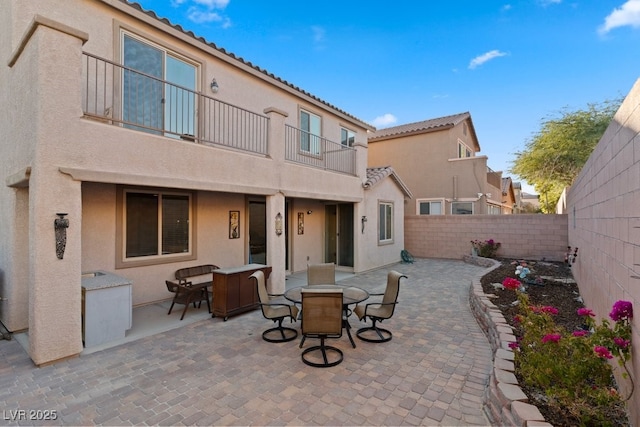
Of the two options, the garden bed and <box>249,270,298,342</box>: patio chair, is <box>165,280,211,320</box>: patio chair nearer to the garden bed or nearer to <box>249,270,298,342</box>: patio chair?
<box>249,270,298,342</box>: patio chair

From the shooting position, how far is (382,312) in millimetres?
5762

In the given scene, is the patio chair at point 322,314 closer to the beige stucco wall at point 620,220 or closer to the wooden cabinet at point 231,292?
the wooden cabinet at point 231,292

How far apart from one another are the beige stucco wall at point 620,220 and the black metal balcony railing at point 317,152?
25.0ft

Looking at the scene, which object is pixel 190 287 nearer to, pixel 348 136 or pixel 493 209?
pixel 348 136

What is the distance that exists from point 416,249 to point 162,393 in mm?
14445

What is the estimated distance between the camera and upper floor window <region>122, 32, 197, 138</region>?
691 centimetres

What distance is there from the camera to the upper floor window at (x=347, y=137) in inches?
A: 540

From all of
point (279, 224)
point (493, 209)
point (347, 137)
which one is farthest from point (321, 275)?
point (493, 209)

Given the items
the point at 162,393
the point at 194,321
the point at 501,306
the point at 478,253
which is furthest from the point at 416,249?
the point at 162,393

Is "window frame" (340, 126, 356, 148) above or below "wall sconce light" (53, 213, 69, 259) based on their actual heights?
above

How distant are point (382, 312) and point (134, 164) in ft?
17.2

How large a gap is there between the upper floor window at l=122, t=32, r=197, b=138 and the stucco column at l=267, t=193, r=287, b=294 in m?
2.85

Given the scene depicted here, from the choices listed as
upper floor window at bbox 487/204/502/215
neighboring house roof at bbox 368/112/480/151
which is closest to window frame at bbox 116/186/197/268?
neighboring house roof at bbox 368/112/480/151

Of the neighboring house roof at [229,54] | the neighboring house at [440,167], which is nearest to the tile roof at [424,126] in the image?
the neighboring house at [440,167]
